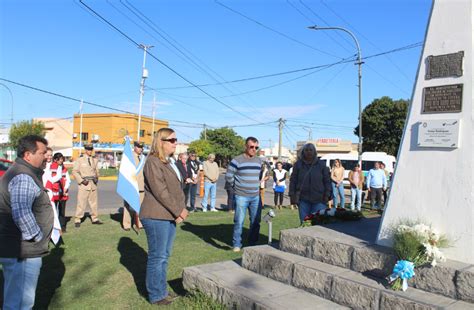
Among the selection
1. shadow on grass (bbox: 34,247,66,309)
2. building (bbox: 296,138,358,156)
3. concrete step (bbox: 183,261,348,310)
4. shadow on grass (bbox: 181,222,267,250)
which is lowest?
shadow on grass (bbox: 34,247,66,309)

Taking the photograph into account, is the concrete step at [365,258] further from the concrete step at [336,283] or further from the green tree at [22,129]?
the green tree at [22,129]

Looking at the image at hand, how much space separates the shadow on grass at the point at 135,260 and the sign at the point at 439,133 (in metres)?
3.50

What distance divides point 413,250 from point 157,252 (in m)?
2.52

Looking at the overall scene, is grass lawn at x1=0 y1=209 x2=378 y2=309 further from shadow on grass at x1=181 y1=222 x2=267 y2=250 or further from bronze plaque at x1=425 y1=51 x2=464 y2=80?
bronze plaque at x1=425 y1=51 x2=464 y2=80

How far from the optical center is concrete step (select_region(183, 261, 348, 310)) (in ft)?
12.4

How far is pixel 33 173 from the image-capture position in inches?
133

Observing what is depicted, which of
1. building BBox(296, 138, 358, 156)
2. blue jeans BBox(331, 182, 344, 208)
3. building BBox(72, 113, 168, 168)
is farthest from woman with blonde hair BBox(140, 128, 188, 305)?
building BBox(296, 138, 358, 156)

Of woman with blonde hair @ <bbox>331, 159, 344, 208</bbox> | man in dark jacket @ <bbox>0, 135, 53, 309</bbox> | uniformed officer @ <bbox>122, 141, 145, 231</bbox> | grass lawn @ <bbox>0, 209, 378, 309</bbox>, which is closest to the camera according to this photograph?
man in dark jacket @ <bbox>0, 135, 53, 309</bbox>

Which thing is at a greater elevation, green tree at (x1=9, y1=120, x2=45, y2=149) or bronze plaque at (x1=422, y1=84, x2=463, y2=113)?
green tree at (x1=9, y1=120, x2=45, y2=149)

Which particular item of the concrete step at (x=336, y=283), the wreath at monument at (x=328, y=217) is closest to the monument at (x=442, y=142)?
the concrete step at (x=336, y=283)

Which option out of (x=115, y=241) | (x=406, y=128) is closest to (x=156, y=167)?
(x=406, y=128)

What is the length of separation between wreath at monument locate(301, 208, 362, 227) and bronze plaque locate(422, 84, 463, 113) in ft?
7.42

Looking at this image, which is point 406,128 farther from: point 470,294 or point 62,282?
Answer: point 62,282

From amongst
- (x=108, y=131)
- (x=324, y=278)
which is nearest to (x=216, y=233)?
(x=324, y=278)
